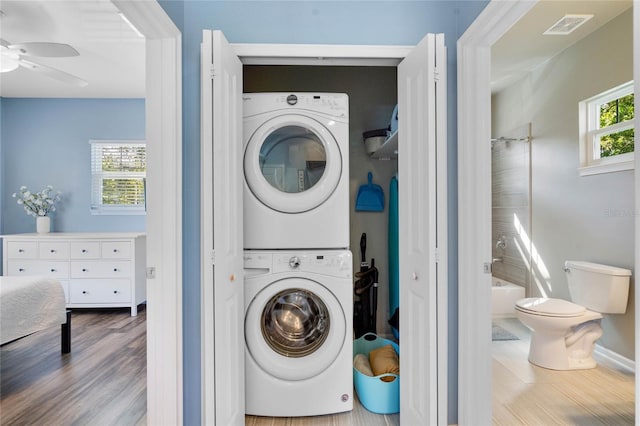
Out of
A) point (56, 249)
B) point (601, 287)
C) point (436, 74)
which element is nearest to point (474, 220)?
point (436, 74)

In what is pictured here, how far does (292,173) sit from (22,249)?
3.58 m

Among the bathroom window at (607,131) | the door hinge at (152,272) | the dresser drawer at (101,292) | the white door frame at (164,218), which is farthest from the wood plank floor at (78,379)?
the bathroom window at (607,131)

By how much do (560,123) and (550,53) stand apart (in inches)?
23.2

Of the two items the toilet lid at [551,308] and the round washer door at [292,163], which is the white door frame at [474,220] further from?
the toilet lid at [551,308]

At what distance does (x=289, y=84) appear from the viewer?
9.51ft

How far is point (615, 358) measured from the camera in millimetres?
2447

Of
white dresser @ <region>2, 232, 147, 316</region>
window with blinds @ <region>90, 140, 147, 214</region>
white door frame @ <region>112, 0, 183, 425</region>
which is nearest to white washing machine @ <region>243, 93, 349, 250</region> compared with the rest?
white door frame @ <region>112, 0, 183, 425</region>

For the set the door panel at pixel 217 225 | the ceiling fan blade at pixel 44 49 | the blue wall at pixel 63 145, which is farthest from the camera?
the blue wall at pixel 63 145

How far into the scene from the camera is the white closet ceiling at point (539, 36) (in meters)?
2.20

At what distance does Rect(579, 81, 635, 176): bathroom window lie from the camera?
7.81 feet

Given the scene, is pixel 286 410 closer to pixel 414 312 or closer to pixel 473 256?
pixel 414 312

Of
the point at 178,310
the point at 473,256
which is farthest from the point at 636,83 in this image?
the point at 178,310

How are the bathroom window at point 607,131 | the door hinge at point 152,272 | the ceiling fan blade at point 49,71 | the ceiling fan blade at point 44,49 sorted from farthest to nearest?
1. the ceiling fan blade at point 49,71
2. the bathroom window at point 607,131
3. the ceiling fan blade at point 44,49
4. the door hinge at point 152,272

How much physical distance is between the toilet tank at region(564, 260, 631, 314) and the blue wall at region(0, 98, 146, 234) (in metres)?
4.34
